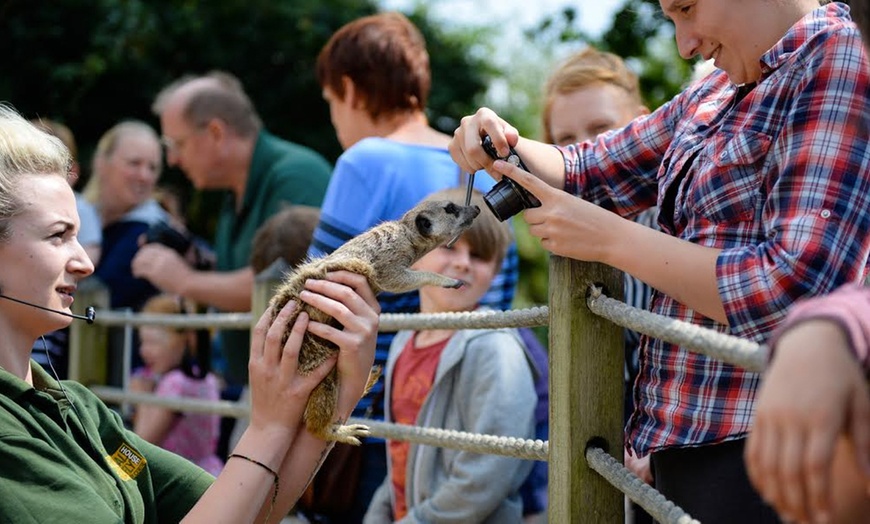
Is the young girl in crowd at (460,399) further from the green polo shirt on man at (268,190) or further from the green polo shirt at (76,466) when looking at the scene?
the green polo shirt on man at (268,190)

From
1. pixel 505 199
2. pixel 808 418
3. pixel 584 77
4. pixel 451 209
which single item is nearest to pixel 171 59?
pixel 584 77

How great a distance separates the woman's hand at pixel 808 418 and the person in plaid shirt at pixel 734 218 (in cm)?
61

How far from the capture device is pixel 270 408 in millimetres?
1828

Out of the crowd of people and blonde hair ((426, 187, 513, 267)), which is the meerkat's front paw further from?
blonde hair ((426, 187, 513, 267))

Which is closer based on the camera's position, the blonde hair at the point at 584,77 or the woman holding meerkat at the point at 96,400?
the woman holding meerkat at the point at 96,400

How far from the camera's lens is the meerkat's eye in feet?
7.80

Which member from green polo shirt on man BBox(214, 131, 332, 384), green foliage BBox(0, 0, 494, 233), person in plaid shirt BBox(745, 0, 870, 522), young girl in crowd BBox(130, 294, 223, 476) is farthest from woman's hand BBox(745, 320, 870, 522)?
green foliage BBox(0, 0, 494, 233)

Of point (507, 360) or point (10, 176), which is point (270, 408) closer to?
point (10, 176)

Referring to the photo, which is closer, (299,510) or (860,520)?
(860,520)

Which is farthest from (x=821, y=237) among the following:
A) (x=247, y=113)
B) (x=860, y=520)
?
(x=247, y=113)

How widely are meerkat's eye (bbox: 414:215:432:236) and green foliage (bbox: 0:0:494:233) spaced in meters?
6.94

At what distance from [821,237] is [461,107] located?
920 centimetres

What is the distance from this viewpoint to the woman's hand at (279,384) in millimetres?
1820

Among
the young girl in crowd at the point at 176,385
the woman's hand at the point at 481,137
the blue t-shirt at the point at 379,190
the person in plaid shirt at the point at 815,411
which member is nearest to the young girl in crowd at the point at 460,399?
the blue t-shirt at the point at 379,190
